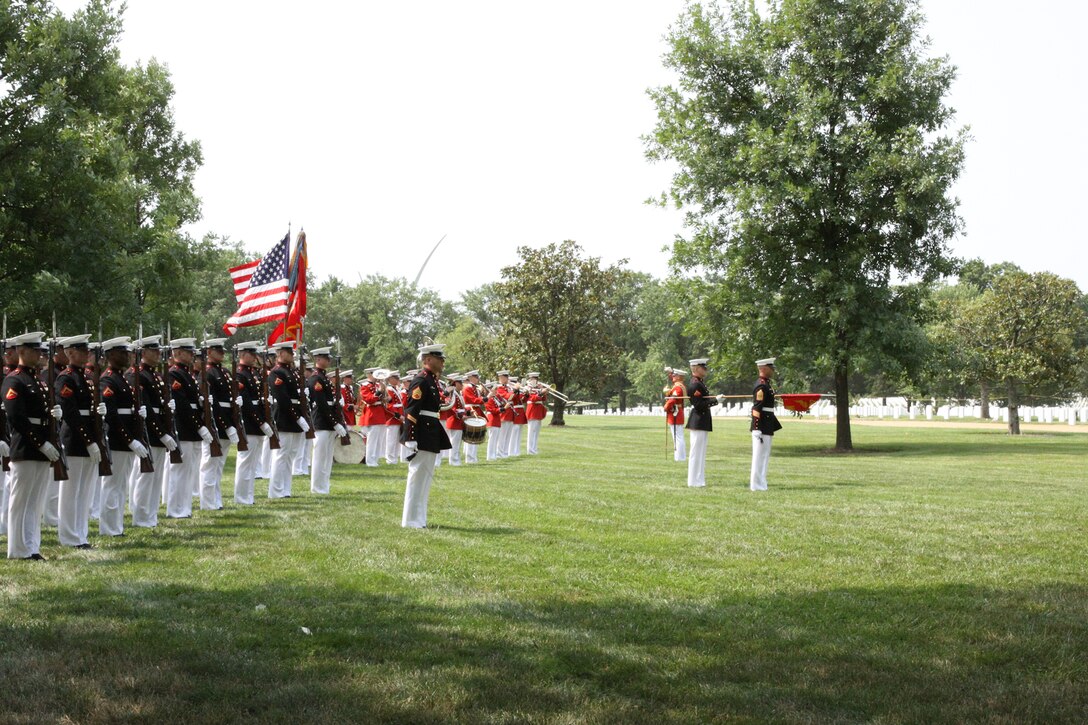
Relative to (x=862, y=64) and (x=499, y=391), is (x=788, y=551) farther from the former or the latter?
(x=862, y=64)

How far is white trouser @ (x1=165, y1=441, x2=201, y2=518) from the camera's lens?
44.5 feet

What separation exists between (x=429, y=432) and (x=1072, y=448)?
2795 cm

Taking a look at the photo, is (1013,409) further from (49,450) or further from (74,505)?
(49,450)

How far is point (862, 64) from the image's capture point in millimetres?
33875

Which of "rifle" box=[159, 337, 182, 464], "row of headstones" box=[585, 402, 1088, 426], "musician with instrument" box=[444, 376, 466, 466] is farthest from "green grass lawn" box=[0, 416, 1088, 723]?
"row of headstones" box=[585, 402, 1088, 426]

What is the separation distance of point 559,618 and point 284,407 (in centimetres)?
949

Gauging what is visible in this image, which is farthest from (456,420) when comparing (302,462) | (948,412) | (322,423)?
(948,412)

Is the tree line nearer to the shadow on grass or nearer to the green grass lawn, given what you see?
the green grass lawn

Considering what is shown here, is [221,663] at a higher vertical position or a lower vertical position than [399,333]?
lower

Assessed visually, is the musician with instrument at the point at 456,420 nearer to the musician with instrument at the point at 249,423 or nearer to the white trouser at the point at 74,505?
the musician with instrument at the point at 249,423

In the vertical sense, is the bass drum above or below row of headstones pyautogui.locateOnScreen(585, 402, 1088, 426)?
below

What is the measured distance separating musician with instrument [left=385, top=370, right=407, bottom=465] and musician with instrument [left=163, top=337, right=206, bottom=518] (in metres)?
10.2

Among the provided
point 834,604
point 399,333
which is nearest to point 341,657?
point 834,604

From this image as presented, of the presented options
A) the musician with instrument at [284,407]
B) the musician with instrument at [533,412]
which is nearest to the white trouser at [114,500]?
the musician with instrument at [284,407]
